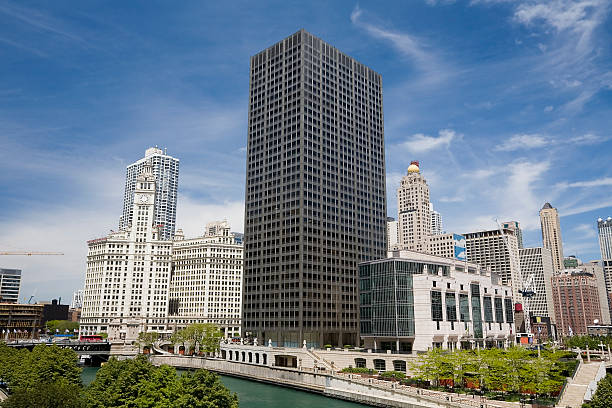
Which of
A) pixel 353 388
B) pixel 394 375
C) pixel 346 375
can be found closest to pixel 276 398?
pixel 346 375

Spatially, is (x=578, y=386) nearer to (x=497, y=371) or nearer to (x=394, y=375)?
(x=497, y=371)

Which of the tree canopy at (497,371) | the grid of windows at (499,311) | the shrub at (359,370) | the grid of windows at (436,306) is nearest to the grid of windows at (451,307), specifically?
the grid of windows at (436,306)

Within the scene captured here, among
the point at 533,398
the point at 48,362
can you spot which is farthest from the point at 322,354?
the point at 48,362

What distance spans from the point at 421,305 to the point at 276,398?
170 feet

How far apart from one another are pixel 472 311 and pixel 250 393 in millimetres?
78016

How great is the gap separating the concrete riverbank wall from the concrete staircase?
15900mm

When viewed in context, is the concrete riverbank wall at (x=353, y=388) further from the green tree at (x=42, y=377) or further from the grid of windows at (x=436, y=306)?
the green tree at (x=42, y=377)

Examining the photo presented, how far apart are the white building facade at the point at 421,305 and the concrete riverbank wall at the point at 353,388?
30.4 meters

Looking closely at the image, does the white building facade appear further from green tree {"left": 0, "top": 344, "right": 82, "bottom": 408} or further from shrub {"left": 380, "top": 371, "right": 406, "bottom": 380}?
green tree {"left": 0, "top": 344, "right": 82, "bottom": 408}

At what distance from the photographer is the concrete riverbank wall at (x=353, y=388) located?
9619 cm

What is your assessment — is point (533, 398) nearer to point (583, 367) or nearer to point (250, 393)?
point (583, 367)

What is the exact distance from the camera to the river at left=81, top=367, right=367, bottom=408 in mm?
112188

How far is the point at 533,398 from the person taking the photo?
100125 mm

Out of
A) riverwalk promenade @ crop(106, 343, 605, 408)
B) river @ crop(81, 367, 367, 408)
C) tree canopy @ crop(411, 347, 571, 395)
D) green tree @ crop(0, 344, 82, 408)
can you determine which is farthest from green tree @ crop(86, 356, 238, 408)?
tree canopy @ crop(411, 347, 571, 395)
